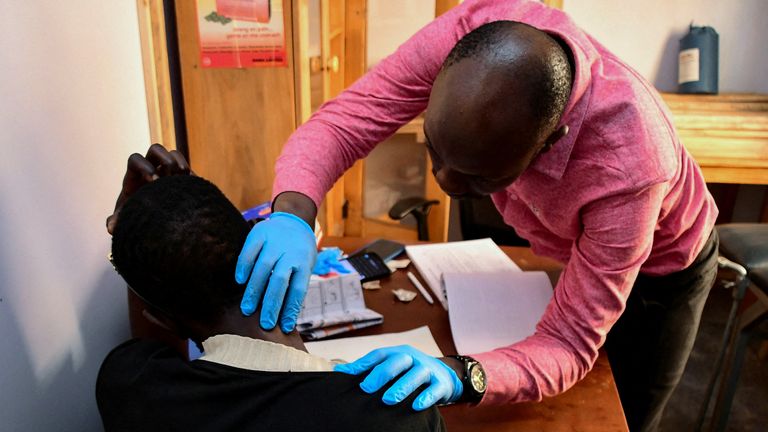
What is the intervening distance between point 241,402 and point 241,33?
3.79 feet

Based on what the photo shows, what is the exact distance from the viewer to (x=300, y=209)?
100cm

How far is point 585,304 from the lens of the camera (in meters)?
0.88

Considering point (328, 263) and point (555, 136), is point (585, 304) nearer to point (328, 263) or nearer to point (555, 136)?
point (555, 136)

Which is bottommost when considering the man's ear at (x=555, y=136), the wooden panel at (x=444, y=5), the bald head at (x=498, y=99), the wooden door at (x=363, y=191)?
the wooden door at (x=363, y=191)

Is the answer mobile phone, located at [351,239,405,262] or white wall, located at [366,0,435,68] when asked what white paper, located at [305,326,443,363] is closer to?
mobile phone, located at [351,239,405,262]

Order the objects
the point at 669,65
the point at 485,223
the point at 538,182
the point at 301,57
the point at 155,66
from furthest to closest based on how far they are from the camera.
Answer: the point at 669,65 < the point at 485,223 < the point at 301,57 < the point at 155,66 < the point at 538,182

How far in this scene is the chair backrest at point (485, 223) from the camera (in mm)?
1989

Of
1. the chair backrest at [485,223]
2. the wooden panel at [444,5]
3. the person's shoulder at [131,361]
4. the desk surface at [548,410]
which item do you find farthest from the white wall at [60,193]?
the wooden panel at [444,5]

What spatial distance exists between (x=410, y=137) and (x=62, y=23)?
193 cm

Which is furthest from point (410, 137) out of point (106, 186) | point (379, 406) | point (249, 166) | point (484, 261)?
point (379, 406)

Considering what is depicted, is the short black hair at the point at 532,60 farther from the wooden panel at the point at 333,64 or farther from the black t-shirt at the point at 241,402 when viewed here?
the wooden panel at the point at 333,64

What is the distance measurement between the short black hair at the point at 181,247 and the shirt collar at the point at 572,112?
0.49 m

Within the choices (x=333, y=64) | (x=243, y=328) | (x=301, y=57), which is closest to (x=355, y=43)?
(x=333, y=64)

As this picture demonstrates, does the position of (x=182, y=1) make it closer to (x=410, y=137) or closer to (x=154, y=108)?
(x=154, y=108)
